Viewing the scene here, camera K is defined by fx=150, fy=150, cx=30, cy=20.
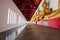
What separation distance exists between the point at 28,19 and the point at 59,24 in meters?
9.36

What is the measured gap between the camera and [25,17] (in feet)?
33.4

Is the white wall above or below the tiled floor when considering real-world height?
above

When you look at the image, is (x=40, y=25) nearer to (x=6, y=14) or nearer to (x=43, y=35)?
(x=43, y=35)

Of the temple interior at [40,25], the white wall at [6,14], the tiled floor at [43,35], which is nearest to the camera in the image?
the tiled floor at [43,35]

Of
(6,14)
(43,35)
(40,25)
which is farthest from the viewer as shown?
(6,14)

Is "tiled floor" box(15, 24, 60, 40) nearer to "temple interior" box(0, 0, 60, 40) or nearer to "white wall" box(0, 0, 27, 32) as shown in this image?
"temple interior" box(0, 0, 60, 40)

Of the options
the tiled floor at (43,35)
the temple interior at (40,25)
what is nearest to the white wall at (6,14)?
the temple interior at (40,25)

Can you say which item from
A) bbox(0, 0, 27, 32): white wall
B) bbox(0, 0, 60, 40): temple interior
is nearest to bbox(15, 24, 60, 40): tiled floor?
bbox(0, 0, 60, 40): temple interior

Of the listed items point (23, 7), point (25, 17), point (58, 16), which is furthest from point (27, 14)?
point (58, 16)

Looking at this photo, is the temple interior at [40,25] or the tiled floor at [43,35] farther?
the temple interior at [40,25]

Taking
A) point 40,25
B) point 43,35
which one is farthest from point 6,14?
point 43,35

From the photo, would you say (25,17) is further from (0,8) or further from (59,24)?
(59,24)

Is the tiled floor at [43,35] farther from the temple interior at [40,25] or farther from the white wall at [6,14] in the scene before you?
the white wall at [6,14]

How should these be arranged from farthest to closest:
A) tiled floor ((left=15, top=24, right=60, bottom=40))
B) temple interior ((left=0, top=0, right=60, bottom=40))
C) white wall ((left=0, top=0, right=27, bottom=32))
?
white wall ((left=0, top=0, right=27, bottom=32))
temple interior ((left=0, top=0, right=60, bottom=40))
tiled floor ((left=15, top=24, right=60, bottom=40))
